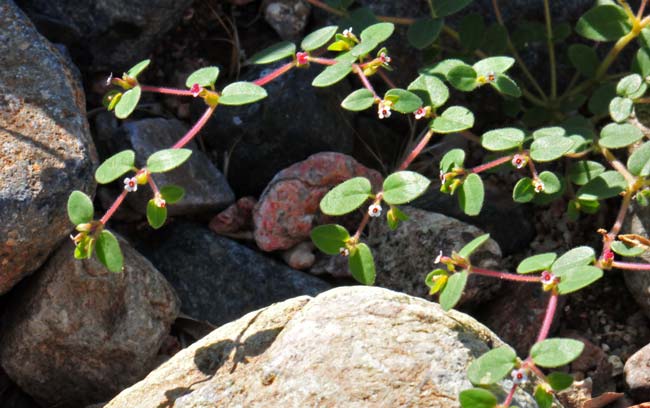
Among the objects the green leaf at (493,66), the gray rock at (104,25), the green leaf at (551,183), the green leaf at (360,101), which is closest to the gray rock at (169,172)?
the gray rock at (104,25)

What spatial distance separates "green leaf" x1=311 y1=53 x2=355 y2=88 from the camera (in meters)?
2.97

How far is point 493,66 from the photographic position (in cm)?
306

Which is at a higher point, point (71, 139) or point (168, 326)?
point (71, 139)

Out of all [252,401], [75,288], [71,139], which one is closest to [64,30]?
[71,139]

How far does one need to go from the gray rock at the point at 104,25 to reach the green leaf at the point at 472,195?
4.94 ft

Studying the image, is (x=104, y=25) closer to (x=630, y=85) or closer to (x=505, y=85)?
(x=505, y=85)

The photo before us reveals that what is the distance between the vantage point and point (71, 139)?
123 inches

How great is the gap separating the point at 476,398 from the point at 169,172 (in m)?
1.66

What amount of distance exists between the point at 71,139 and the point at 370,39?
3.21 feet

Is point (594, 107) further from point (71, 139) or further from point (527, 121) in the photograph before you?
point (71, 139)

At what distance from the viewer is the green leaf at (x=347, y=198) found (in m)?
2.75

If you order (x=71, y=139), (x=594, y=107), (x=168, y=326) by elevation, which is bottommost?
(x=168, y=326)

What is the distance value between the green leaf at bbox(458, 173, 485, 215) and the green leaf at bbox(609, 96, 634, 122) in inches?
28.8

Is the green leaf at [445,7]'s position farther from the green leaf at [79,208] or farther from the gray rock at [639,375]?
the green leaf at [79,208]
